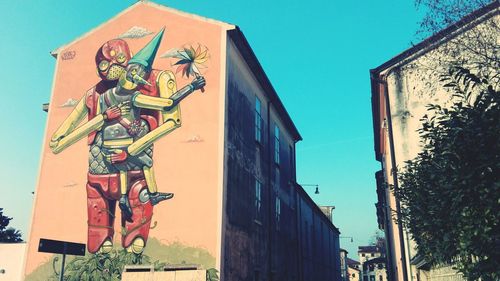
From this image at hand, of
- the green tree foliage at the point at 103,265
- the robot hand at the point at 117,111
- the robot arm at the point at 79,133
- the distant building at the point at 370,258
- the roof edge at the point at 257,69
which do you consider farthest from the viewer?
the distant building at the point at 370,258

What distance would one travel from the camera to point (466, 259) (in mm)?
5625

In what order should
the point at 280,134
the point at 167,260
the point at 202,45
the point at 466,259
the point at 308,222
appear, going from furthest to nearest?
the point at 308,222 < the point at 280,134 < the point at 202,45 < the point at 167,260 < the point at 466,259

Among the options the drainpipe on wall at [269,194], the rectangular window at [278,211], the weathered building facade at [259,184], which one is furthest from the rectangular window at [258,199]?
the rectangular window at [278,211]

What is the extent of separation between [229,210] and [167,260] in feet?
8.40

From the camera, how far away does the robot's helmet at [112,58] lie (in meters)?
15.6

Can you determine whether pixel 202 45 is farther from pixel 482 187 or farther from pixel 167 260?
pixel 482 187

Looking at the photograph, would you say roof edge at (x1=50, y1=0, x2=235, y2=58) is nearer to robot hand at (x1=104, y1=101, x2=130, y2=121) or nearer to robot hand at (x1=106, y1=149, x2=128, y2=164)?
robot hand at (x1=104, y1=101, x2=130, y2=121)

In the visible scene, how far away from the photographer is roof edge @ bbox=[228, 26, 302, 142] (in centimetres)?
1538

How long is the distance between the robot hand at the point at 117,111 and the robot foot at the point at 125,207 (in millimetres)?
3070

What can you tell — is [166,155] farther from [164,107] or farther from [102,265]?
[102,265]

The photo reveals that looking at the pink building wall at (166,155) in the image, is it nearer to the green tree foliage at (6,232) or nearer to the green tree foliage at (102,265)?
the green tree foliage at (102,265)

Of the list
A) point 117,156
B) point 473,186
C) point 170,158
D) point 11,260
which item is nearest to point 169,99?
point 170,158

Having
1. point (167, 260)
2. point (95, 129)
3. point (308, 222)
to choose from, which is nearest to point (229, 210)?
point (167, 260)

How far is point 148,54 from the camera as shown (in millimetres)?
15367
